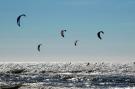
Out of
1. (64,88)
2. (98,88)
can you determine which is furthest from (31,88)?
(98,88)

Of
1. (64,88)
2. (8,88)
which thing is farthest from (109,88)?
(8,88)

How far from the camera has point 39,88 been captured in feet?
228

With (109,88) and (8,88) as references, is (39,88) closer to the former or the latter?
(8,88)

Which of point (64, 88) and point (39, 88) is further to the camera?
point (64, 88)

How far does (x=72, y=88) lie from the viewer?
75938mm

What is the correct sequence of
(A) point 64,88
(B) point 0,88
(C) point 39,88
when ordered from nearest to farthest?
(B) point 0,88, (C) point 39,88, (A) point 64,88

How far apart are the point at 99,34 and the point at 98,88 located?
1026 centimetres

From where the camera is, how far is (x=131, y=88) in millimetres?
79188

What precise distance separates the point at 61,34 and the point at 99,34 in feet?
16.2

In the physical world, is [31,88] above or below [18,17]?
below

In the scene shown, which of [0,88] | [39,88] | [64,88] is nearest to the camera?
[0,88]

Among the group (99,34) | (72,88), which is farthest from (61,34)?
(72,88)

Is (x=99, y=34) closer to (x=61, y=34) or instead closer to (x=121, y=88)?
(x=61, y=34)

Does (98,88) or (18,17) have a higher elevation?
(18,17)
